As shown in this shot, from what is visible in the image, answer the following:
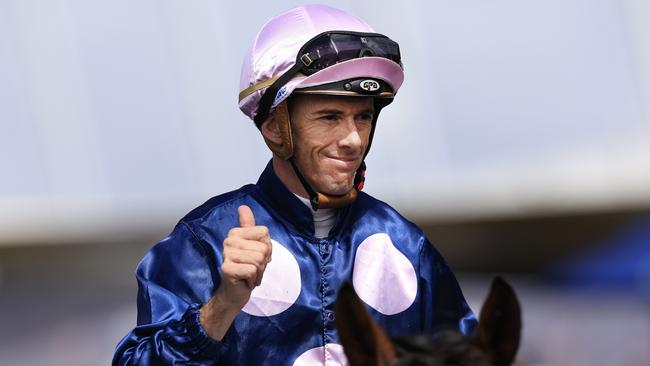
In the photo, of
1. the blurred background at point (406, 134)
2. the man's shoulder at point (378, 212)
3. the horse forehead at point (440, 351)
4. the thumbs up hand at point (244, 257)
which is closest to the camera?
the horse forehead at point (440, 351)

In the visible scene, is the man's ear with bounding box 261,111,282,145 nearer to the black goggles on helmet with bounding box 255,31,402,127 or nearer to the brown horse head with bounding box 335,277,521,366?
the black goggles on helmet with bounding box 255,31,402,127

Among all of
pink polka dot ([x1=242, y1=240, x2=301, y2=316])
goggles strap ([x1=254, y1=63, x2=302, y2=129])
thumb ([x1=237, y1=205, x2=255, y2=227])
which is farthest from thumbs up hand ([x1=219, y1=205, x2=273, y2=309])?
goggles strap ([x1=254, y1=63, x2=302, y2=129])

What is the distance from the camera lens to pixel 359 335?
2.07 meters

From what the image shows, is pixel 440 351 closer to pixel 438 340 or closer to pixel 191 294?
pixel 438 340

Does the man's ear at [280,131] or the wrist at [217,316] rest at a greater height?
the man's ear at [280,131]

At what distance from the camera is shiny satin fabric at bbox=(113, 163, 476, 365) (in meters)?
3.04

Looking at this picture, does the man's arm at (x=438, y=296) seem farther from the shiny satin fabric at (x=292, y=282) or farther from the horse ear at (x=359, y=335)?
the horse ear at (x=359, y=335)

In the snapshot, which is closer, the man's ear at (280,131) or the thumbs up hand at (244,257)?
the thumbs up hand at (244,257)

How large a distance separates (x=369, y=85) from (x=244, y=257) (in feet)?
2.12

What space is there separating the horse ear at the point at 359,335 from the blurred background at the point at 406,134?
27.3ft

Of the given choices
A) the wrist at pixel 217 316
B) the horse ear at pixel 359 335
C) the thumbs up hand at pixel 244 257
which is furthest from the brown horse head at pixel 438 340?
the wrist at pixel 217 316

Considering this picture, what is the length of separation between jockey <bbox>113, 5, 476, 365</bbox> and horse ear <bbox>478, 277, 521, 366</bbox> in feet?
3.06

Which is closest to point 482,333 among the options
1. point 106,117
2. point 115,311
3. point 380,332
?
point 380,332

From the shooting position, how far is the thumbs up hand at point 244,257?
8.86 feet
